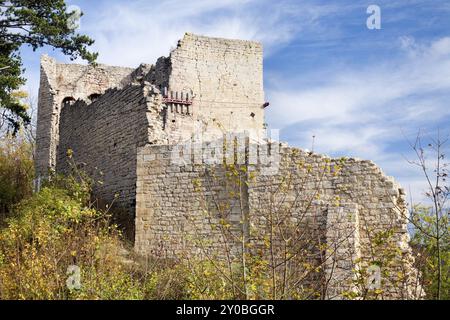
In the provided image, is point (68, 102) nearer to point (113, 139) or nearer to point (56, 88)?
point (56, 88)

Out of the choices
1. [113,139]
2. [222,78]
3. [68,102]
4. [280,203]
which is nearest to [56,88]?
[68,102]

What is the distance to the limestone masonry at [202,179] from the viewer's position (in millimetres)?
9633

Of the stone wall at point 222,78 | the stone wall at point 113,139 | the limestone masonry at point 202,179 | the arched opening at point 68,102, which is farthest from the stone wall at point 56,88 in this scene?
the stone wall at point 113,139

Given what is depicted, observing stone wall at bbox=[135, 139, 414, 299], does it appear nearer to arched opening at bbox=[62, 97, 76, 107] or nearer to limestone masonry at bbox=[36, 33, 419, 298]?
limestone masonry at bbox=[36, 33, 419, 298]

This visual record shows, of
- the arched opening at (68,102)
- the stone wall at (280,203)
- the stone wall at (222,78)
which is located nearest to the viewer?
the stone wall at (280,203)

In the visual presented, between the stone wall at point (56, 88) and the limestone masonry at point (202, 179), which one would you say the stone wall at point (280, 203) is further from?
the stone wall at point (56, 88)

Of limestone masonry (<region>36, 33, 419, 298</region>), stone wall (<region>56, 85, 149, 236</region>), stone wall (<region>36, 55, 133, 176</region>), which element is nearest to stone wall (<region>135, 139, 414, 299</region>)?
limestone masonry (<region>36, 33, 419, 298</region>)

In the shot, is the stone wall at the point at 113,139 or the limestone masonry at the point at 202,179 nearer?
the limestone masonry at the point at 202,179

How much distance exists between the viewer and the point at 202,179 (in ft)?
38.7

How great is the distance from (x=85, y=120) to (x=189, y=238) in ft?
24.3

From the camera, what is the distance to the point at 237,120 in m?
21.6
